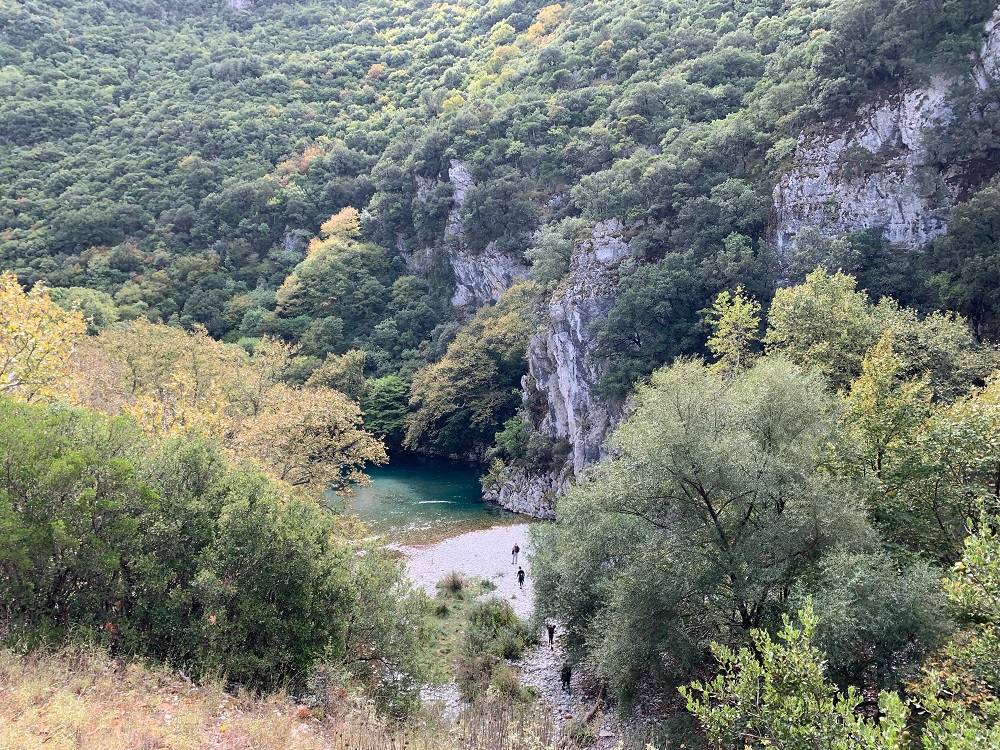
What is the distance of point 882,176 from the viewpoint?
1200 inches

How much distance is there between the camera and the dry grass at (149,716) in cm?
705

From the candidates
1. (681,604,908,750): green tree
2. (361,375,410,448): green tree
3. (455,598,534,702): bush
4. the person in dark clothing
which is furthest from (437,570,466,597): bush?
(361,375,410,448): green tree

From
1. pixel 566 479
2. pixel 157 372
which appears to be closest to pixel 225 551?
pixel 157 372

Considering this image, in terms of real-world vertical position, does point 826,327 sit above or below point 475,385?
above

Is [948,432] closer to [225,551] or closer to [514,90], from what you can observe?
[225,551]

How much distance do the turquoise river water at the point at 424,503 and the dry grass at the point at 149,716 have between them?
20783 millimetres

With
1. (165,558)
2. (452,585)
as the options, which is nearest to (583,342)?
(452,585)

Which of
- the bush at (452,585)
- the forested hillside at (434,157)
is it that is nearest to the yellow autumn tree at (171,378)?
the bush at (452,585)

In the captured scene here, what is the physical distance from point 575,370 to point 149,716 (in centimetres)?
3068

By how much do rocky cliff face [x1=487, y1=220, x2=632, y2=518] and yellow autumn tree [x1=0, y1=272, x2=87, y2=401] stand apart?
2601 cm

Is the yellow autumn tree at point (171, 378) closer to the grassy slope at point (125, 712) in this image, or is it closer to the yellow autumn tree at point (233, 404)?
the yellow autumn tree at point (233, 404)

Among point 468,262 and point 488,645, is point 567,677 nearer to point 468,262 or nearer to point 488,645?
point 488,645

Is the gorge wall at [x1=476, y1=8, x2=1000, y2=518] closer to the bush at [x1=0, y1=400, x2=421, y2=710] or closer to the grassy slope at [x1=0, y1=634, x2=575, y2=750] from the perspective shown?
the bush at [x1=0, y1=400, x2=421, y2=710]

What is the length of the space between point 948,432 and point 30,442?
1810 cm
